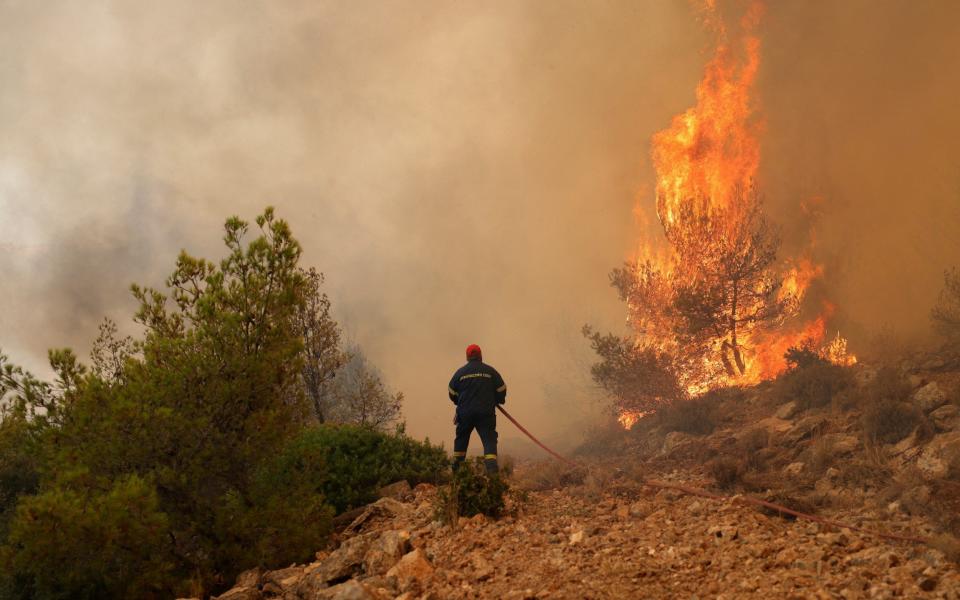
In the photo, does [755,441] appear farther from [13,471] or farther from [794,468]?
[13,471]

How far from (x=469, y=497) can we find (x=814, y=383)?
13993mm

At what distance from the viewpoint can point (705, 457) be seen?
14695 mm

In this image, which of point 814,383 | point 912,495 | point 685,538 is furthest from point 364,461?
point 814,383

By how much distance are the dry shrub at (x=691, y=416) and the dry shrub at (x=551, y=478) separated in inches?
316

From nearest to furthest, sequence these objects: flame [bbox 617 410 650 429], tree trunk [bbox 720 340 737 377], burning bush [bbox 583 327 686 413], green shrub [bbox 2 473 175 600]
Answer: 1. green shrub [bbox 2 473 175 600]
2. burning bush [bbox 583 327 686 413]
3. tree trunk [bbox 720 340 737 377]
4. flame [bbox 617 410 650 429]

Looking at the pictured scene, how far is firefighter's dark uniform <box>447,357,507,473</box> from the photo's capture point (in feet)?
34.8

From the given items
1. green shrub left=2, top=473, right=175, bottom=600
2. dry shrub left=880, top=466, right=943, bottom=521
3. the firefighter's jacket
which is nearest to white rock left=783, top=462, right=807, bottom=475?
dry shrub left=880, top=466, right=943, bottom=521

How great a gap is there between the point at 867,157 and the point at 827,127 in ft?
10.2

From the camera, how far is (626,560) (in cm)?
591

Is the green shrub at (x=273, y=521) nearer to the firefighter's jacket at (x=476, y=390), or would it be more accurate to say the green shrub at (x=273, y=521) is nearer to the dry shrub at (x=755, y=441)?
the firefighter's jacket at (x=476, y=390)

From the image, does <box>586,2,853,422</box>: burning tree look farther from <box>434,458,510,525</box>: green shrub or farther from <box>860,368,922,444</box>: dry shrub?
<box>434,458,510,525</box>: green shrub

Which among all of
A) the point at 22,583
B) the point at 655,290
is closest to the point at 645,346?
the point at 655,290

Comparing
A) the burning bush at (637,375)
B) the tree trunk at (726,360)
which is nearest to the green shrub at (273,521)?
the burning bush at (637,375)

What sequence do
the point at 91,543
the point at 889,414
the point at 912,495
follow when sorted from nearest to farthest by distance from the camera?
the point at 91,543, the point at 912,495, the point at 889,414
